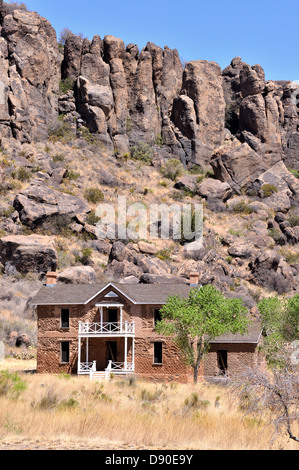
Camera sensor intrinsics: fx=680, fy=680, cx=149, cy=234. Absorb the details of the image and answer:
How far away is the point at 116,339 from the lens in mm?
45531

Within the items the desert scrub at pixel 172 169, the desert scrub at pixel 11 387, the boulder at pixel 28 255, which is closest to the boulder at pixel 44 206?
the boulder at pixel 28 255

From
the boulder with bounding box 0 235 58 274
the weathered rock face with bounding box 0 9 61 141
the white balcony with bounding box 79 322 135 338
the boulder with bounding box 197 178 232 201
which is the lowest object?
the white balcony with bounding box 79 322 135 338

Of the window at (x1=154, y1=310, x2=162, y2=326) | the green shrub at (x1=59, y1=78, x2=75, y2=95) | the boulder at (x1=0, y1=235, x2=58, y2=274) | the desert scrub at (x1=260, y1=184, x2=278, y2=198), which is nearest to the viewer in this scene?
the window at (x1=154, y1=310, x2=162, y2=326)

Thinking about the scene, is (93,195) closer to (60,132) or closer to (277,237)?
(60,132)

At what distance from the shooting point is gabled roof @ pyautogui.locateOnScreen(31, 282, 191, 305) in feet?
148

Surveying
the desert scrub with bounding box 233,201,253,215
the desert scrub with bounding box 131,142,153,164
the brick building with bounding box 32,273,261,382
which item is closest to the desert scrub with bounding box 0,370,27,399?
the brick building with bounding box 32,273,261,382

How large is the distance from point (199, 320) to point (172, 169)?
61.2m

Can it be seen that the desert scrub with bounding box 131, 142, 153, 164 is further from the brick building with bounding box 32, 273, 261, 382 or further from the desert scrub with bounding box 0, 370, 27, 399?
the desert scrub with bounding box 0, 370, 27, 399

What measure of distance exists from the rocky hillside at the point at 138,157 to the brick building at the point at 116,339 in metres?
17.0

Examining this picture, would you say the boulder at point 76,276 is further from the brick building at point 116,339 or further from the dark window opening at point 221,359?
the dark window opening at point 221,359

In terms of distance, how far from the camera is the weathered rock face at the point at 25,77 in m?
88.2

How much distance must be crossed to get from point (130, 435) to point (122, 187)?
72.5m

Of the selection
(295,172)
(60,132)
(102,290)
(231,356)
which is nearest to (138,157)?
(60,132)

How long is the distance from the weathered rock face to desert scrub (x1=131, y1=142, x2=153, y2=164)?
504 inches
